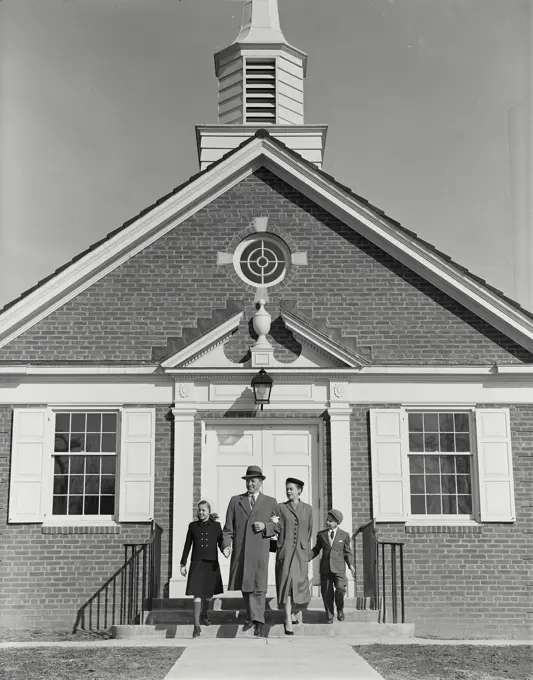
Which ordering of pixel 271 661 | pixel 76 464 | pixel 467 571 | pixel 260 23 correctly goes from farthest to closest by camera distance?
pixel 260 23 < pixel 76 464 < pixel 467 571 < pixel 271 661

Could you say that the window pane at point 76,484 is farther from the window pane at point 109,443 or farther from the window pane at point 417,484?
the window pane at point 417,484

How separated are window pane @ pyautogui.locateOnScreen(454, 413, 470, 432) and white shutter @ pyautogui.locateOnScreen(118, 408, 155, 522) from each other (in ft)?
13.4

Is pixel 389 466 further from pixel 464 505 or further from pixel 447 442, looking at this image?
pixel 464 505

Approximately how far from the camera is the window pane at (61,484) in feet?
41.7

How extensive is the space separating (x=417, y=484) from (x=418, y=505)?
28cm

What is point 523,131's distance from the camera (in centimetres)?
1218

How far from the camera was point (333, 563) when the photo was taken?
35.8ft

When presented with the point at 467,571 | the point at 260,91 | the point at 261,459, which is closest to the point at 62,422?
the point at 261,459

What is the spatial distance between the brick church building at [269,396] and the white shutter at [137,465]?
0.03 m

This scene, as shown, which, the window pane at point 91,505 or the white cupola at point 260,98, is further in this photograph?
the white cupola at point 260,98

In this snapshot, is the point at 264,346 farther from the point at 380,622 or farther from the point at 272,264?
the point at 380,622

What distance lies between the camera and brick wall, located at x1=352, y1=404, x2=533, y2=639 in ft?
40.8

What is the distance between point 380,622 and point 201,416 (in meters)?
3.55

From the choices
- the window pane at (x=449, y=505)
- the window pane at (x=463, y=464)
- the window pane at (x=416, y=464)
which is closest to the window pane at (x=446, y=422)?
the window pane at (x=463, y=464)
